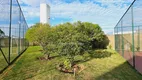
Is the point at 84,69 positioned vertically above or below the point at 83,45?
below

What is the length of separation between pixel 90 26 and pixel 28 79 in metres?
10.4

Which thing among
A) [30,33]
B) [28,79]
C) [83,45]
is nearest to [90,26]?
[30,33]

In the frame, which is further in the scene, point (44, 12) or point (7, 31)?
point (44, 12)

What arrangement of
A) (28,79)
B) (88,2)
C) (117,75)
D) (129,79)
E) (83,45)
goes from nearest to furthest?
(28,79), (129,79), (117,75), (83,45), (88,2)

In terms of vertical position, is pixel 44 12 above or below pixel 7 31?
above

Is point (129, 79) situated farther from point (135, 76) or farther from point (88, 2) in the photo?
point (88, 2)

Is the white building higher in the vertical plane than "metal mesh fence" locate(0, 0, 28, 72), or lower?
higher

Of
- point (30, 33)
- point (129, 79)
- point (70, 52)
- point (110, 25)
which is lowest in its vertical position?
point (129, 79)

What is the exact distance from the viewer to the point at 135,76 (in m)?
5.49

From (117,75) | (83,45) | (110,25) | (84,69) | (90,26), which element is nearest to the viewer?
(117,75)

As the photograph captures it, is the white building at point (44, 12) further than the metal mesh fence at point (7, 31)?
Yes

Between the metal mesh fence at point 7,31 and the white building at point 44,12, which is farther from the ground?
the white building at point 44,12

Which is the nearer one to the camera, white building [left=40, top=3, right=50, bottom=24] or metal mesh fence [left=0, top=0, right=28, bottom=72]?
metal mesh fence [left=0, top=0, right=28, bottom=72]

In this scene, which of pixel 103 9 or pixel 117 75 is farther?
pixel 103 9
